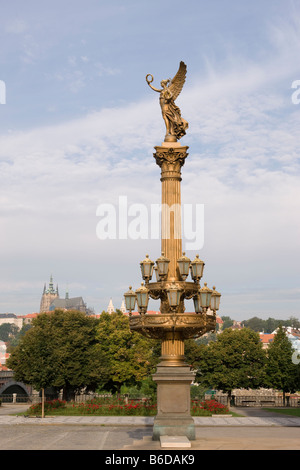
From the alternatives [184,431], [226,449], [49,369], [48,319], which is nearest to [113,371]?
[48,319]

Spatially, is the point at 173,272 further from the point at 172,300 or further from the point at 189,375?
the point at 189,375

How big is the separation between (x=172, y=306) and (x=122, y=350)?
121ft

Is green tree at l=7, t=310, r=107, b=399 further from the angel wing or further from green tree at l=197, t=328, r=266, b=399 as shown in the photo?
the angel wing

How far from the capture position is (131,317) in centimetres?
1855

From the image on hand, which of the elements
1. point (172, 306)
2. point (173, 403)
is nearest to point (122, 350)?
point (173, 403)

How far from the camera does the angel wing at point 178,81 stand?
20.8 meters

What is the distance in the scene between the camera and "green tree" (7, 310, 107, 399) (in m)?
40.5

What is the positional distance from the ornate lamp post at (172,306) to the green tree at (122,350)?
34147 mm

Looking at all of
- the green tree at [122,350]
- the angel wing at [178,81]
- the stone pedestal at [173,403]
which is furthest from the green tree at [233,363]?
the angel wing at [178,81]

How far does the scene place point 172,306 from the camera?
1742 centimetres

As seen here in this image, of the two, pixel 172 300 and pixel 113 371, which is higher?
pixel 172 300

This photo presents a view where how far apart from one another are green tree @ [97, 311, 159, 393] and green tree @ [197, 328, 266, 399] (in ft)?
19.0
